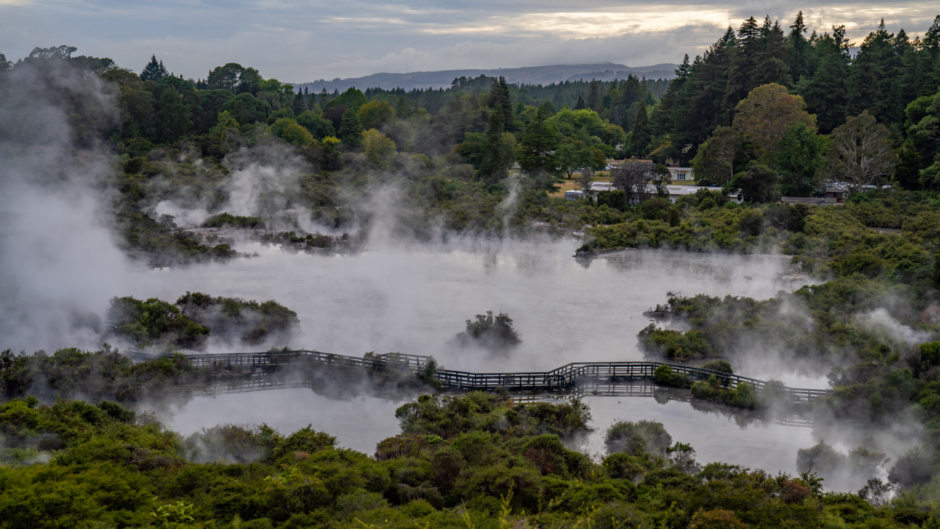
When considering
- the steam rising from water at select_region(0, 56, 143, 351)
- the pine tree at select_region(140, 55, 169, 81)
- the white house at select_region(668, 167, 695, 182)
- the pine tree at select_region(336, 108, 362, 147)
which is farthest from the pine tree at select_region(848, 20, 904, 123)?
the pine tree at select_region(140, 55, 169, 81)

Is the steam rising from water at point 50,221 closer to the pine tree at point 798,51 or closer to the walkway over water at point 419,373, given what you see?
the walkway over water at point 419,373

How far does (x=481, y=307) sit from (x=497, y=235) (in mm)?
16637

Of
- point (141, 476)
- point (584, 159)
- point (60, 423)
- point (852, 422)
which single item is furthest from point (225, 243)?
point (584, 159)

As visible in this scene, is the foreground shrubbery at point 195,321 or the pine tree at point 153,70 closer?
the foreground shrubbery at point 195,321

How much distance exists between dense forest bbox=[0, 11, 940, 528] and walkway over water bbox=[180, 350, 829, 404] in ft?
2.47

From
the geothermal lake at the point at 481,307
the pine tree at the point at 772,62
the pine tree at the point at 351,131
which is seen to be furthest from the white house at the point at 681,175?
the pine tree at the point at 351,131

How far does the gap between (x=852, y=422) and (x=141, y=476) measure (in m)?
15.9

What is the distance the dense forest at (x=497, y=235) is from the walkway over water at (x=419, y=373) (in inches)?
29.6

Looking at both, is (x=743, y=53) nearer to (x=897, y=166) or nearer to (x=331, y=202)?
(x=897, y=166)

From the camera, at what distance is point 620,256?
124ft

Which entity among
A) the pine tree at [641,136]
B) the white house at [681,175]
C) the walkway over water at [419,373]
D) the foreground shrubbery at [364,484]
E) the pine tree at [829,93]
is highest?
the pine tree at [829,93]

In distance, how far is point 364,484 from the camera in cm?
1276

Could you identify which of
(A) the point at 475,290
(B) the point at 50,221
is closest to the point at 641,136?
(A) the point at 475,290

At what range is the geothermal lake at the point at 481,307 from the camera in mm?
18156
